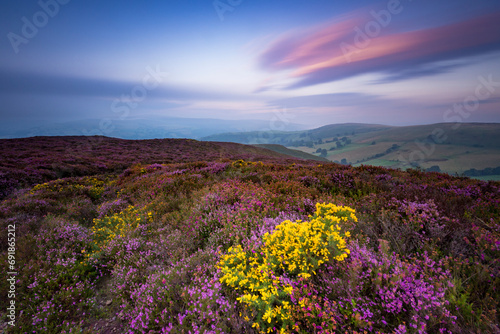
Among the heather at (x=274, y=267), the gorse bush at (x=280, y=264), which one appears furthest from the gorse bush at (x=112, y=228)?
the gorse bush at (x=280, y=264)

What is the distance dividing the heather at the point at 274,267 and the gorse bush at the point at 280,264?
21mm

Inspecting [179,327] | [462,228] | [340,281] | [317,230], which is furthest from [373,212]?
[179,327]

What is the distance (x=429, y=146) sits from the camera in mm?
172750

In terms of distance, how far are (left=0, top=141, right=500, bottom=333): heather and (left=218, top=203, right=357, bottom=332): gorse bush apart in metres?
0.02

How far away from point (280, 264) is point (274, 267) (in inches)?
5.3

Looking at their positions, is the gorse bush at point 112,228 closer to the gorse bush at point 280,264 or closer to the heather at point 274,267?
the heather at point 274,267

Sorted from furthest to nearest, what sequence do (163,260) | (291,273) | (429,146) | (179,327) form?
(429,146) < (163,260) < (291,273) < (179,327)

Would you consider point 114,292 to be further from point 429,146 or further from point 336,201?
point 429,146

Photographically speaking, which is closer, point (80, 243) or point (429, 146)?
point (80, 243)

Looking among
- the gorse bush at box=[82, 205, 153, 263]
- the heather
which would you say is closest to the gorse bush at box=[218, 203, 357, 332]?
the heather

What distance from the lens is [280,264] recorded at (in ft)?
10.0

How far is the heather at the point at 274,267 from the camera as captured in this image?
90.4 inches

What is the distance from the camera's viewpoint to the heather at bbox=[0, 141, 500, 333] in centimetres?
229

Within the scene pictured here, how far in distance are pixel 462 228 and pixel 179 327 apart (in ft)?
15.8
